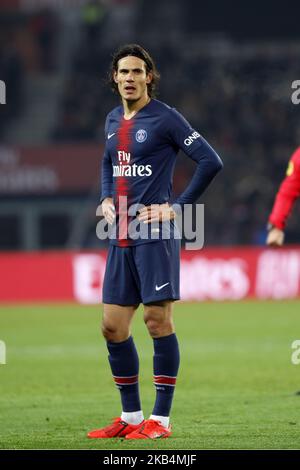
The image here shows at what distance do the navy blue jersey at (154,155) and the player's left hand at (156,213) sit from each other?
0.21 feet

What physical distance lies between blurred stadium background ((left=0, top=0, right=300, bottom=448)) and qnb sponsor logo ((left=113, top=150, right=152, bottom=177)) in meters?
11.6

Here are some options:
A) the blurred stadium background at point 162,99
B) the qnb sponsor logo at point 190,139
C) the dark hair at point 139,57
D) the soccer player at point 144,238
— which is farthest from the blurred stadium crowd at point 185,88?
the qnb sponsor logo at point 190,139

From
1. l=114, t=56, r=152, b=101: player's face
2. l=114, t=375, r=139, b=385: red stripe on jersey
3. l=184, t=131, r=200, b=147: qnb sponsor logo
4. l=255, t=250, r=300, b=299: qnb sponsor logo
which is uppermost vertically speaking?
l=114, t=56, r=152, b=101: player's face

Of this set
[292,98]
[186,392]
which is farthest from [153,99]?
[292,98]

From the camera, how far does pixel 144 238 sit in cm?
766

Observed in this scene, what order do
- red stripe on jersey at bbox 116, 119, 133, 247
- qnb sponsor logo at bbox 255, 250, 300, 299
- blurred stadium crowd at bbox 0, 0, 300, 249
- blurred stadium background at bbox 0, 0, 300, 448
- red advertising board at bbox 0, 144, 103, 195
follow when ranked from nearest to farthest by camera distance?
1. red stripe on jersey at bbox 116, 119, 133, 247
2. qnb sponsor logo at bbox 255, 250, 300, 299
3. blurred stadium background at bbox 0, 0, 300, 448
4. blurred stadium crowd at bbox 0, 0, 300, 249
5. red advertising board at bbox 0, 144, 103, 195

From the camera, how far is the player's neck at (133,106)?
7773mm

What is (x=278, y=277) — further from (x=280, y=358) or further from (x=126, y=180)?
(x=126, y=180)

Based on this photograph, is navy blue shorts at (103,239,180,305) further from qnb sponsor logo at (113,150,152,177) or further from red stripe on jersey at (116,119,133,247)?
qnb sponsor logo at (113,150,152,177)

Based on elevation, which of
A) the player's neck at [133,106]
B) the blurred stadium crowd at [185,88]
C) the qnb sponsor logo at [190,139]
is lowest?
the qnb sponsor logo at [190,139]

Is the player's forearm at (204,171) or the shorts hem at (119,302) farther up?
the player's forearm at (204,171)

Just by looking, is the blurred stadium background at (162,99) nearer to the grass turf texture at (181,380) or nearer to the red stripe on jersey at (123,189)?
the grass turf texture at (181,380)

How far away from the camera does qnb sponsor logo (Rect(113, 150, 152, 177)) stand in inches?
303

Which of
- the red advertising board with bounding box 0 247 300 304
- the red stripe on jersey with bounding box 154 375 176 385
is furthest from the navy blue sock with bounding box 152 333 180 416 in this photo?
the red advertising board with bounding box 0 247 300 304
